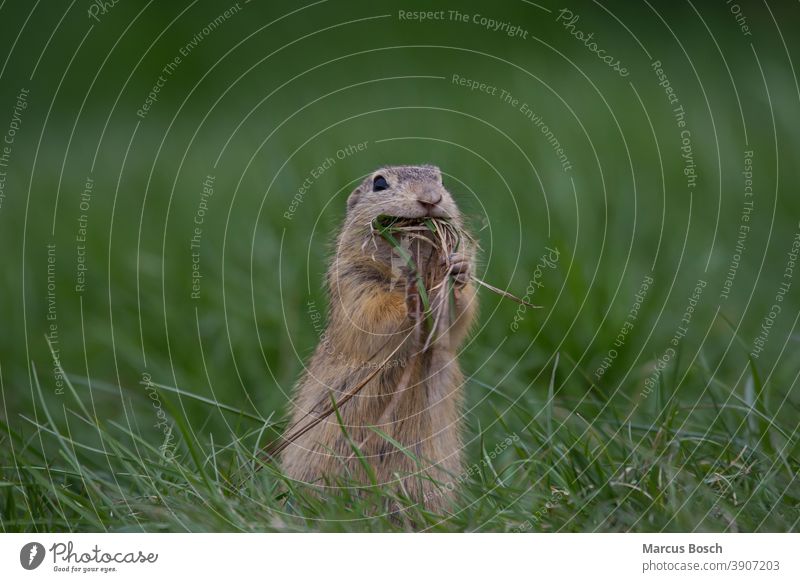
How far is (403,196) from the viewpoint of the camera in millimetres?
4211

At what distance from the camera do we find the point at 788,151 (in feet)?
23.0

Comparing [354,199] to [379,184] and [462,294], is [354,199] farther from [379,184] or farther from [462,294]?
[462,294]

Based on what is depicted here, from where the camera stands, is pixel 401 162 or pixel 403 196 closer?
pixel 403 196

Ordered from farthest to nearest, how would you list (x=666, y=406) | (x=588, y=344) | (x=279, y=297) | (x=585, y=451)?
1. (x=279, y=297)
2. (x=588, y=344)
3. (x=666, y=406)
4. (x=585, y=451)

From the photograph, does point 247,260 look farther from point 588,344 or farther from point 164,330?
point 588,344

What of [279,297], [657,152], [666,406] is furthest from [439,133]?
[666,406]

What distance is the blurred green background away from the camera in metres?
5.53

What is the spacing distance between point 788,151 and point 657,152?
2.84 ft
